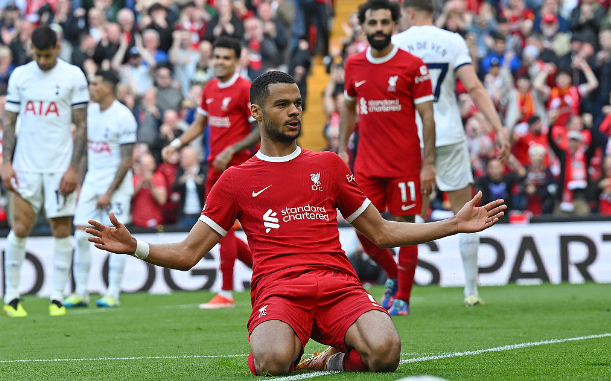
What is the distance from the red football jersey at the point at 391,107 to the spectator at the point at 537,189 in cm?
712

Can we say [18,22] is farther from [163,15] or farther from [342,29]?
[342,29]

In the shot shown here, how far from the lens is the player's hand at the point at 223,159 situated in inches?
399

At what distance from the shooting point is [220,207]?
18.6 ft

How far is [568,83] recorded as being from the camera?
17453 mm

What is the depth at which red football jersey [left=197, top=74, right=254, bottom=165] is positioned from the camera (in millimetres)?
10578

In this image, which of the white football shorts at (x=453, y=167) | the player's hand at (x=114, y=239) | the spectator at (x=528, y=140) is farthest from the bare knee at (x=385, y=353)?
the spectator at (x=528, y=140)

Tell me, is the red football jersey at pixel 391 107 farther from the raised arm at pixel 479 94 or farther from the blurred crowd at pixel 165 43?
the blurred crowd at pixel 165 43

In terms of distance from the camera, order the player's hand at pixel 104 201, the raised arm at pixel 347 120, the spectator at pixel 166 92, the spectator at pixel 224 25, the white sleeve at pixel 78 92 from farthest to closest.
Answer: the spectator at pixel 224 25
the spectator at pixel 166 92
the player's hand at pixel 104 201
the white sleeve at pixel 78 92
the raised arm at pixel 347 120

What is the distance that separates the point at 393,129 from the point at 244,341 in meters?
2.58

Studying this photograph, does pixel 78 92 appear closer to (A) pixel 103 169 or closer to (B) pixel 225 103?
(A) pixel 103 169

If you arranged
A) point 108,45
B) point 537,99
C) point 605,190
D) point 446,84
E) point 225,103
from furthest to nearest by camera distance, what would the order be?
point 108,45, point 537,99, point 605,190, point 225,103, point 446,84

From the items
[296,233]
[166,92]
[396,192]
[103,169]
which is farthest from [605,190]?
[296,233]

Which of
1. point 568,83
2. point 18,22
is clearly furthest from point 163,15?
point 568,83

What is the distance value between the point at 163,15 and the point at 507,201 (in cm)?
819
